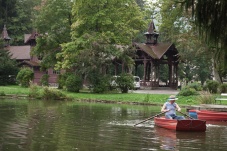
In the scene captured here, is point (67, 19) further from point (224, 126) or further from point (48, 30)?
point (224, 126)

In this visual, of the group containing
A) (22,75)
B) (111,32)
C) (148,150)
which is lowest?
(148,150)

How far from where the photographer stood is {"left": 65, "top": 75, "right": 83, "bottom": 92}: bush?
142 ft

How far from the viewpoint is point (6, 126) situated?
19.4m

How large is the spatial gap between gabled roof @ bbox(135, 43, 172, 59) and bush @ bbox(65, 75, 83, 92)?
13743mm

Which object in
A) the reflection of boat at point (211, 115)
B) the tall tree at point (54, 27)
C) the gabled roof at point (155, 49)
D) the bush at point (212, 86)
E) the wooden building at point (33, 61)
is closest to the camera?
the reflection of boat at point (211, 115)

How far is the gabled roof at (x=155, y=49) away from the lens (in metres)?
54.2

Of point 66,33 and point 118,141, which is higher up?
point 66,33

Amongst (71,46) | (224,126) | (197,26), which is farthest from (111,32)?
(197,26)

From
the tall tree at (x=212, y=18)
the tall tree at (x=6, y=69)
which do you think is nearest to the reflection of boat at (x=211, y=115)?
the tall tree at (x=212, y=18)

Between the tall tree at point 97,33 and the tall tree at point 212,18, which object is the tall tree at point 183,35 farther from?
the tall tree at point 212,18

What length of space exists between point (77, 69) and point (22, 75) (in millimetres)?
11727

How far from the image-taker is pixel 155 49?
186 ft

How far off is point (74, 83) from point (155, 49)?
1759 centimetres

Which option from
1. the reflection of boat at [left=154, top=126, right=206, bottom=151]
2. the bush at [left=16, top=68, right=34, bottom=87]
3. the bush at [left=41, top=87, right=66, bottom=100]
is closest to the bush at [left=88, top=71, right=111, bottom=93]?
the bush at [left=41, top=87, right=66, bottom=100]
